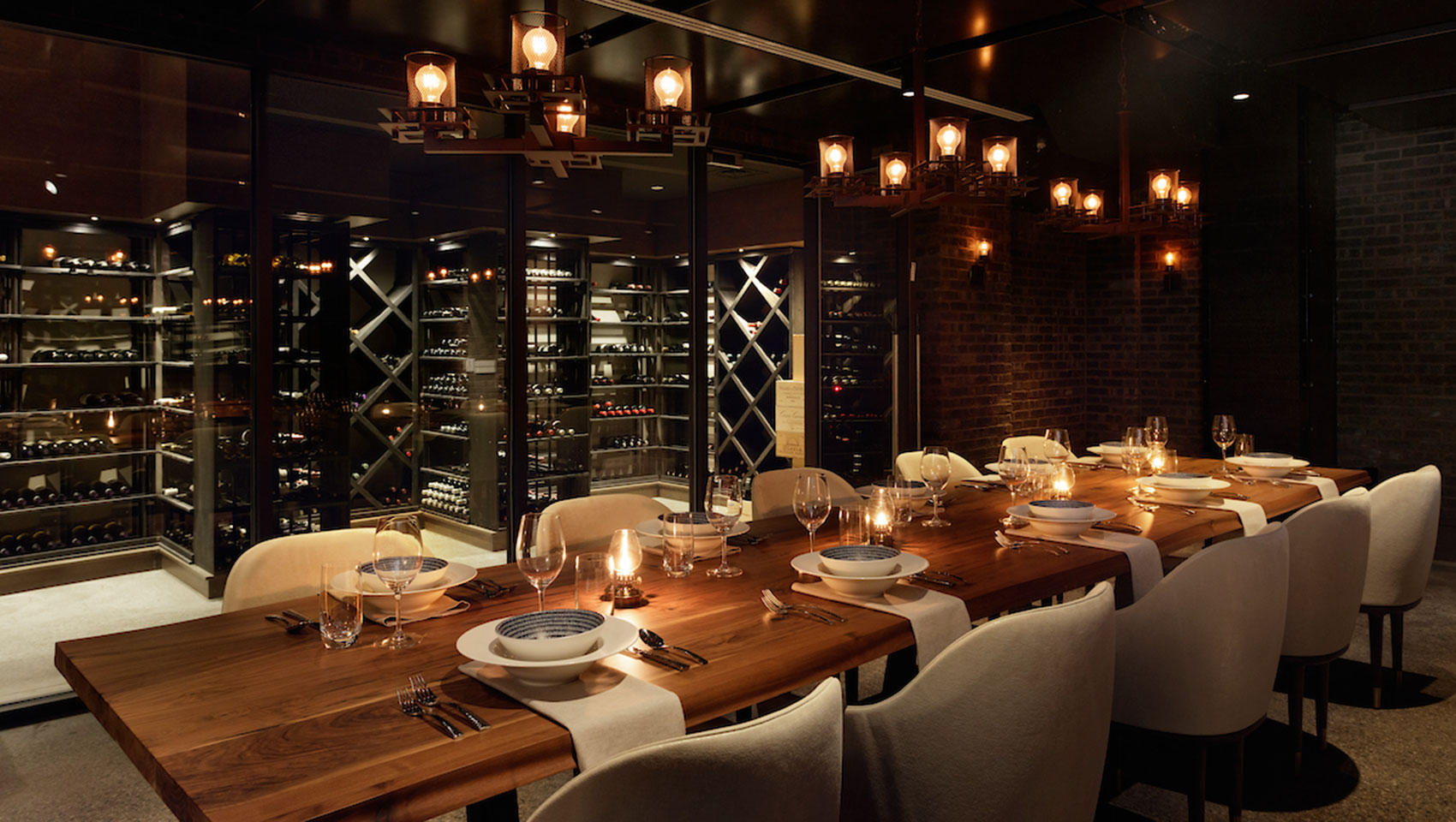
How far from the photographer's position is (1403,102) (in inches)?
209

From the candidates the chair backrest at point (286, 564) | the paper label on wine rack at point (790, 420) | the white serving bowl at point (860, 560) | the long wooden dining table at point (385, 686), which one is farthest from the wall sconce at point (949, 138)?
the paper label on wine rack at point (790, 420)

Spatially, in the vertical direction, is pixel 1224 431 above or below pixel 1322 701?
above

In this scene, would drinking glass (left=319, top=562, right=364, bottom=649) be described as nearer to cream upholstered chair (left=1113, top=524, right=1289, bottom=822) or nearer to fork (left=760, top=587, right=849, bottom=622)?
fork (left=760, top=587, right=849, bottom=622)

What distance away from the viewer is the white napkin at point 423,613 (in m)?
1.82

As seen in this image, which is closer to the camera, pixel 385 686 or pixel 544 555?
pixel 385 686

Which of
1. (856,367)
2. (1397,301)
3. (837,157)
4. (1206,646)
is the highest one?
(837,157)

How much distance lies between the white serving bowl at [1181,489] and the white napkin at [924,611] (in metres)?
1.62

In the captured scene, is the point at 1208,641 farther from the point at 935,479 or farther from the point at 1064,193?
the point at 1064,193

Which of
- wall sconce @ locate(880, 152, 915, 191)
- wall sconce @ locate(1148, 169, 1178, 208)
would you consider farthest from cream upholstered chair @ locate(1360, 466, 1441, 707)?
wall sconce @ locate(880, 152, 915, 191)

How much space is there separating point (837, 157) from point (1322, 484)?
2.33m

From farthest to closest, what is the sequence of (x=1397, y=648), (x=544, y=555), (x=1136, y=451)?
(x=1136, y=451) → (x=1397, y=648) → (x=544, y=555)

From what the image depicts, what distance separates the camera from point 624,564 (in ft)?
6.32

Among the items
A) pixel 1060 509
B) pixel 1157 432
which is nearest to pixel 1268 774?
pixel 1060 509

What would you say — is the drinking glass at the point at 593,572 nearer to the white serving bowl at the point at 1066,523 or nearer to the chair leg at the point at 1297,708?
the white serving bowl at the point at 1066,523
